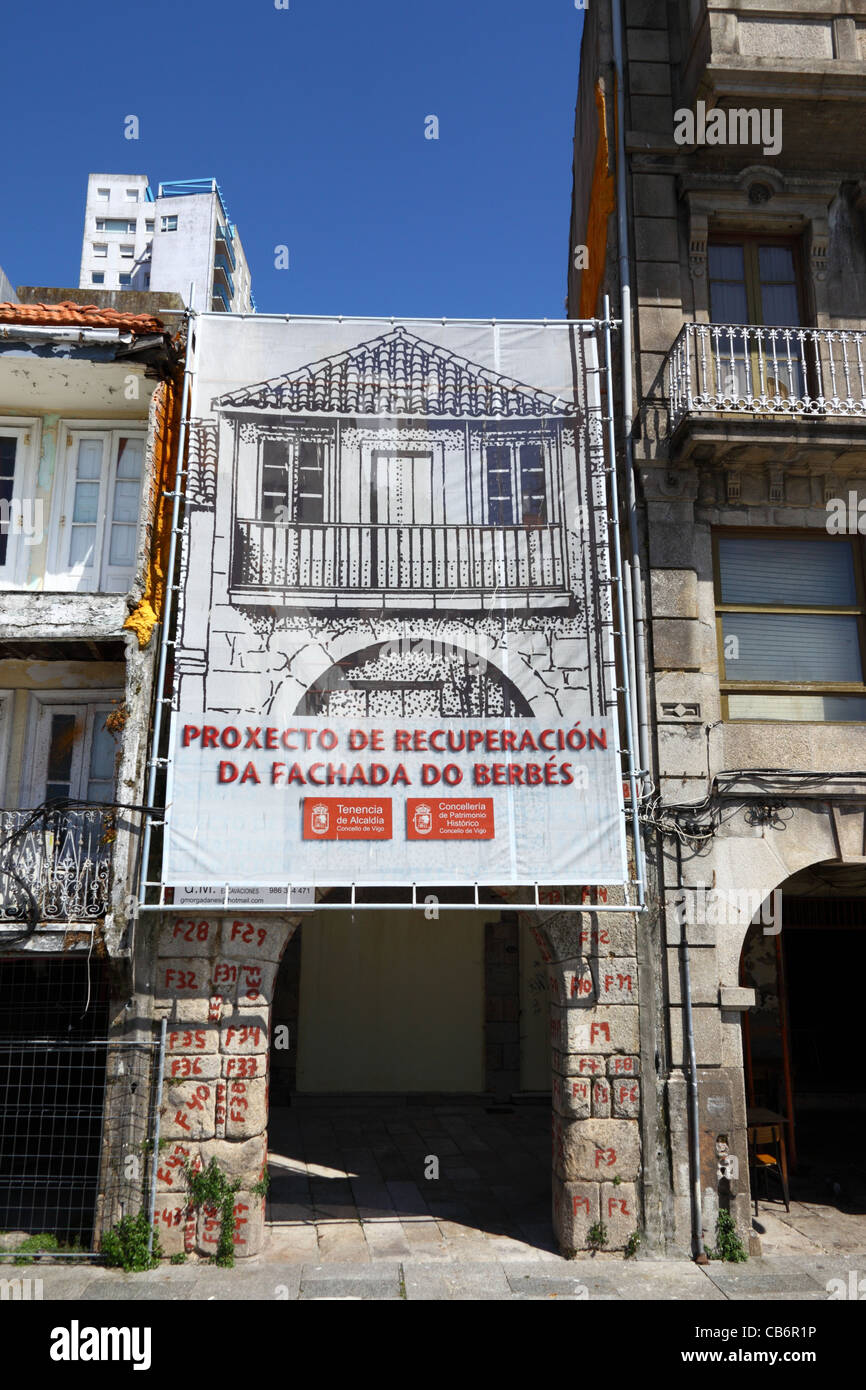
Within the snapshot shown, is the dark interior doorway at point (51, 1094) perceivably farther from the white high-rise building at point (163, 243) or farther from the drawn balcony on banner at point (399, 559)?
the white high-rise building at point (163, 243)

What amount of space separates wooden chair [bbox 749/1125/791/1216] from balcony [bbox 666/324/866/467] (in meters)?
6.76

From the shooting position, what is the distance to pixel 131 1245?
324 inches

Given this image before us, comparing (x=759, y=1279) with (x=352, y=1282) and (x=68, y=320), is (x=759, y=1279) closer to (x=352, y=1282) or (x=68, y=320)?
(x=352, y=1282)

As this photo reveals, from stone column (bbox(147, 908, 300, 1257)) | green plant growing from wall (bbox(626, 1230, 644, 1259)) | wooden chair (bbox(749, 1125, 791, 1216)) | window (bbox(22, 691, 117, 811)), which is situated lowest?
green plant growing from wall (bbox(626, 1230, 644, 1259))

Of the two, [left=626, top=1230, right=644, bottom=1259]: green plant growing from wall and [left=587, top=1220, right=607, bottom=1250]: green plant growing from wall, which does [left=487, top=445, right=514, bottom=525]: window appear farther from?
[left=626, top=1230, right=644, bottom=1259]: green plant growing from wall

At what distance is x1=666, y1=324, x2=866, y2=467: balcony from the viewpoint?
9383mm

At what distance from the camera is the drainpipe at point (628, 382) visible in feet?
31.1

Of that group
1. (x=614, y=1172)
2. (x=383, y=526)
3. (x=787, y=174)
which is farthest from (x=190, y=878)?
(x=787, y=174)

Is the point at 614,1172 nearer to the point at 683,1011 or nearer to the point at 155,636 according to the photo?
the point at 683,1011

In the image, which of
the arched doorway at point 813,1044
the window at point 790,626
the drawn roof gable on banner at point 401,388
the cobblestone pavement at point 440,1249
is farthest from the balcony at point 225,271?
the cobblestone pavement at point 440,1249

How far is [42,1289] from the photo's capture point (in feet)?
25.7

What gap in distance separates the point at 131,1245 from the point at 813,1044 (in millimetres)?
9849
